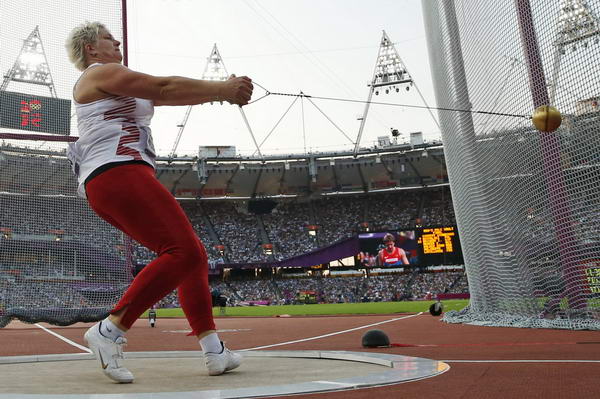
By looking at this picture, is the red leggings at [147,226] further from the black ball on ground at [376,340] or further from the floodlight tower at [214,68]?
the floodlight tower at [214,68]

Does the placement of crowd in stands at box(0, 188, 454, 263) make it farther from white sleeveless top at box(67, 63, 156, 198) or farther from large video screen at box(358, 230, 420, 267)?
white sleeveless top at box(67, 63, 156, 198)

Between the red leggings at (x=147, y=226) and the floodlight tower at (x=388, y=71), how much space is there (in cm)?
4084

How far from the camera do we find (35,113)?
350 inches

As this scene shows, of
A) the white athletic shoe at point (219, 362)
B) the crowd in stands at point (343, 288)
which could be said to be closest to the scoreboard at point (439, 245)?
the crowd in stands at point (343, 288)

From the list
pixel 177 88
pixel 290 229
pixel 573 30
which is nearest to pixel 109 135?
pixel 177 88

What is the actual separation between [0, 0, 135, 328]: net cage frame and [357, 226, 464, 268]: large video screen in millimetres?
26197

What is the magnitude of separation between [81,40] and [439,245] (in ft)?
105

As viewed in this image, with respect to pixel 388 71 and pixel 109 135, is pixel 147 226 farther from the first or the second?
pixel 388 71

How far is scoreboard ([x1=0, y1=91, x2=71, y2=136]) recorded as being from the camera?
8648 millimetres

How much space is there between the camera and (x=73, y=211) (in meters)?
9.79

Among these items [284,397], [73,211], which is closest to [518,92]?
[284,397]

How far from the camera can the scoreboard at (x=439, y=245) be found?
3250cm

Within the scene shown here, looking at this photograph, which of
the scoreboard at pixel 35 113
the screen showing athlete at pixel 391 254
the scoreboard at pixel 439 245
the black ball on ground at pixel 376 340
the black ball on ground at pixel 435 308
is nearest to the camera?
the black ball on ground at pixel 376 340

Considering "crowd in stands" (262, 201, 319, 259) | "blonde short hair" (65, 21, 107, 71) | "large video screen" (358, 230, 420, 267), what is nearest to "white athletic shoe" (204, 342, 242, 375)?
"blonde short hair" (65, 21, 107, 71)
